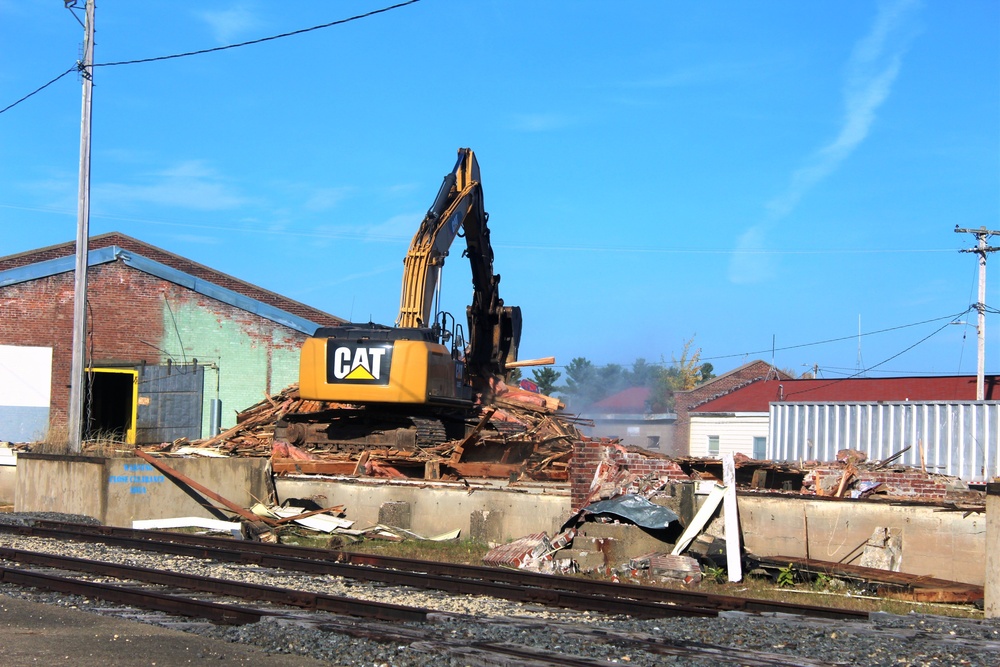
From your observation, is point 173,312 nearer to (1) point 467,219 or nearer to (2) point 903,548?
(1) point 467,219

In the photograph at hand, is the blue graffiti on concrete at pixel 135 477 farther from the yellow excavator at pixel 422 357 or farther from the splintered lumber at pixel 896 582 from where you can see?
the splintered lumber at pixel 896 582

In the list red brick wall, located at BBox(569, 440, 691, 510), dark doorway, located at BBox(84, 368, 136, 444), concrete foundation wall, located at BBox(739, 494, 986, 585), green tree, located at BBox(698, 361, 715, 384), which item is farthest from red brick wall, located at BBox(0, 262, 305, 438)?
green tree, located at BBox(698, 361, 715, 384)

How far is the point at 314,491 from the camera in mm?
16562

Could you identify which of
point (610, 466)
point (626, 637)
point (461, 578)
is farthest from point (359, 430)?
point (626, 637)

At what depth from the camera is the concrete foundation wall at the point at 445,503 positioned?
14.2 metres

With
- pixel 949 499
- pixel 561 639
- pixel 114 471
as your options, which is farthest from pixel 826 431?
pixel 561 639

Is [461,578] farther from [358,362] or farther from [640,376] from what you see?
[640,376]

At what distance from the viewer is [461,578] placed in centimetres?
1076

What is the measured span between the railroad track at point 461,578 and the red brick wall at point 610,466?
266 centimetres

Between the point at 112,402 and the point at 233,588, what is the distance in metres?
23.4

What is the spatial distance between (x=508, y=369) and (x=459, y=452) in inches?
206

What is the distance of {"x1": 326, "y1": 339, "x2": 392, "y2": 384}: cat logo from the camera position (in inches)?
715

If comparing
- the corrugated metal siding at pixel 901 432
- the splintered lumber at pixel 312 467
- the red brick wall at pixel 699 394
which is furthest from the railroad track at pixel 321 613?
the red brick wall at pixel 699 394

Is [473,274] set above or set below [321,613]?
above
